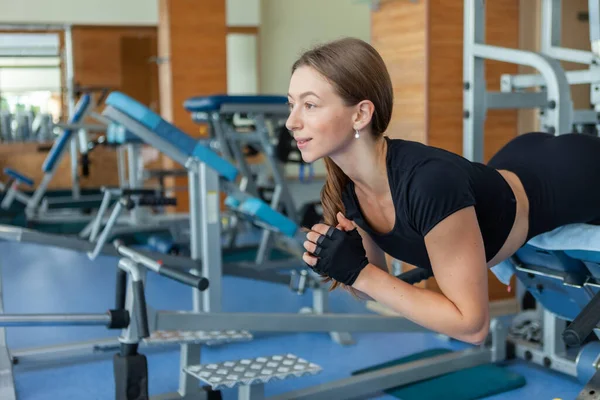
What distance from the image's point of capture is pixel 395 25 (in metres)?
3.62

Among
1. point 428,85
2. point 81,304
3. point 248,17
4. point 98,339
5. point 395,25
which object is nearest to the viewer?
point 98,339

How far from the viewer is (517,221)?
1646mm

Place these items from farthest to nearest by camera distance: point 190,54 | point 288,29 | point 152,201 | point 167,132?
point 288,29 → point 190,54 → point 152,201 → point 167,132

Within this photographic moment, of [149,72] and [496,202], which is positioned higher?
[149,72]

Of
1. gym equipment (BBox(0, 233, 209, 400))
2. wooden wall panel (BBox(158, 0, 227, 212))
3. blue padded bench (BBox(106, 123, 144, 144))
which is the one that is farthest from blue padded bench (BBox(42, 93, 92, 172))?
gym equipment (BBox(0, 233, 209, 400))

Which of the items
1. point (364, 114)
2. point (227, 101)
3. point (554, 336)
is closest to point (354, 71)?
point (364, 114)

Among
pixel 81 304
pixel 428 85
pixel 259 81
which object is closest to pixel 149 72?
pixel 259 81

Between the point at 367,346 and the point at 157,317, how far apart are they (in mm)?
1350

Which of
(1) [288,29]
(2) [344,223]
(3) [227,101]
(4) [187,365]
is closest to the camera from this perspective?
(2) [344,223]

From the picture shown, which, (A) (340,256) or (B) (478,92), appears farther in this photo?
(B) (478,92)

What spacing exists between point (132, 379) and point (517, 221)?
3.48 ft

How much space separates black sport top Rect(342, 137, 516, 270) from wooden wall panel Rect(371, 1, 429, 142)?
1.90 m

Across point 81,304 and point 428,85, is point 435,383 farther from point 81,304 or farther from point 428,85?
point 81,304

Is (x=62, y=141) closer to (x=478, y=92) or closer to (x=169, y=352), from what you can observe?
(x=169, y=352)
